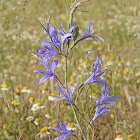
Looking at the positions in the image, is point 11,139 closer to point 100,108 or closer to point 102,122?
point 102,122

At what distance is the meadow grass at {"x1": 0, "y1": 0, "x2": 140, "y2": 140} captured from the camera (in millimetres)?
1830

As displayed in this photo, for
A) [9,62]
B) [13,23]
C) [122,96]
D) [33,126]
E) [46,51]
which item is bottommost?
[33,126]

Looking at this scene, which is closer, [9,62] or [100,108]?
[100,108]

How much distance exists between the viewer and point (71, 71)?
11.2 ft

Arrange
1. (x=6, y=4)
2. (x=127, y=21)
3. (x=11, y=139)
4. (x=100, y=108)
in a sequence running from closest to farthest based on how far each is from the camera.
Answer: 1. (x=100, y=108)
2. (x=11, y=139)
3. (x=127, y=21)
4. (x=6, y=4)

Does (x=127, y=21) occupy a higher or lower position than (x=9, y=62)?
higher

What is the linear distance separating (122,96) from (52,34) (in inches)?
69.1

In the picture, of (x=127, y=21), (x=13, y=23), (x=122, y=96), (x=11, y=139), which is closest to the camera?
(x=13, y=23)

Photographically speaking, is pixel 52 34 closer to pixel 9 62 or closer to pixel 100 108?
pixel 100 108

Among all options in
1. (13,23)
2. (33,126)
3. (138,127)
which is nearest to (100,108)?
(13,23)

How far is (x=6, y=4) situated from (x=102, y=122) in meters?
5.90

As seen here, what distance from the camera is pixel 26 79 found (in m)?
3.40

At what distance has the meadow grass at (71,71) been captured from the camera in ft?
6.00

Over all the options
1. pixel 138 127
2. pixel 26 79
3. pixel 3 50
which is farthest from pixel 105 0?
pixel 138 127
